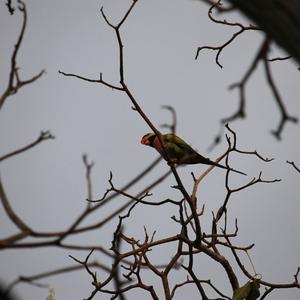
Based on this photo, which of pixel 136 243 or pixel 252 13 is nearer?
pixel 252 13

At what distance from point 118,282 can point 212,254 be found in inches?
121

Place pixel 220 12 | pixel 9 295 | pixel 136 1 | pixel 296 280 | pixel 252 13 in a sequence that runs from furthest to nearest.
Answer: pixel 296 280
pixel 136 1
pixel 220 12
pixel 252 13
pixel 9 295

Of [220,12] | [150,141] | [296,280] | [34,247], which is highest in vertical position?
[150,141]

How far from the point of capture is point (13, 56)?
1.95 m

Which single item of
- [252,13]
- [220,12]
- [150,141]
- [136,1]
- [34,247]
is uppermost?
[150,141]

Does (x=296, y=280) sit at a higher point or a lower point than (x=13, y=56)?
lower

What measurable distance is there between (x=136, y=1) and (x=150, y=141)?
4684 millimetres

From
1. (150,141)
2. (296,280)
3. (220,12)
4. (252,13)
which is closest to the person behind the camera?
(252,13)

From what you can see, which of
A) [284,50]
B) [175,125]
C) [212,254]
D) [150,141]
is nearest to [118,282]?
[175,125]

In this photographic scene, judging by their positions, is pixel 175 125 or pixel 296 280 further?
pixel 296 280

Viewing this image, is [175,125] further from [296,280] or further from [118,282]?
[296,280]

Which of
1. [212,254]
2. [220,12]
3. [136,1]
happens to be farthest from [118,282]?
[212,254]

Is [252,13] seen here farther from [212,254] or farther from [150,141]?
[150,141]

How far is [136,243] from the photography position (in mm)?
4316
